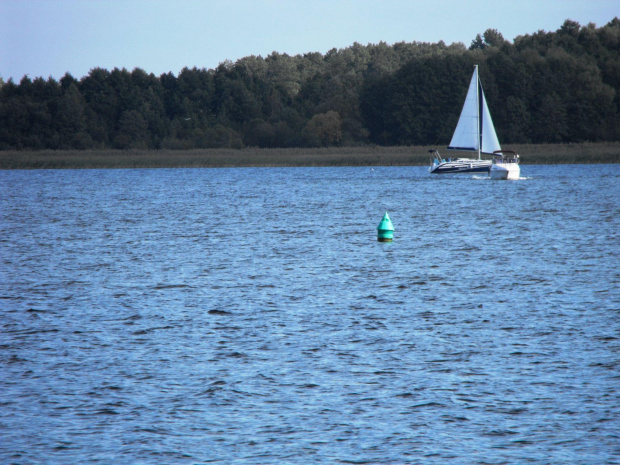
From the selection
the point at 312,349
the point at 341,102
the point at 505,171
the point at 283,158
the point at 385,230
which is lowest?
the point at 312,349

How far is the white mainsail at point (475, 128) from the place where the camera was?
74438 mm

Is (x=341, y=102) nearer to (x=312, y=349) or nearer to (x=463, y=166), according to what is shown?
(x=463, y=166)

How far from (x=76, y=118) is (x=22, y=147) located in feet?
31.5

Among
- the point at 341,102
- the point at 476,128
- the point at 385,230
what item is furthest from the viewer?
the point at 341,102

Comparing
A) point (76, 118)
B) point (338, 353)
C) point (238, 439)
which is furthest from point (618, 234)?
point (76, 118)

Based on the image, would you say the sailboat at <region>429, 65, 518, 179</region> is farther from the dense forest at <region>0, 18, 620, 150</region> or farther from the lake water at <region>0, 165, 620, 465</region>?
the dense forest at <region>0, 18, 620, 150</region>

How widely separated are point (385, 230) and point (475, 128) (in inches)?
1734

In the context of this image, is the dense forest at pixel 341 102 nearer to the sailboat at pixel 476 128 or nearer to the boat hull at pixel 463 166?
the boat hull at pixel 463 166

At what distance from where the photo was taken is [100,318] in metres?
18.5

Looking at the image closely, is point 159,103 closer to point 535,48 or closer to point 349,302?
point 535,48

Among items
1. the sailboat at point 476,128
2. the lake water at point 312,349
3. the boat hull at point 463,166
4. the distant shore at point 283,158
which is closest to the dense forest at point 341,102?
the distant shore at point 283,158

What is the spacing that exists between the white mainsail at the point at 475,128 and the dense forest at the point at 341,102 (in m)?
44.0

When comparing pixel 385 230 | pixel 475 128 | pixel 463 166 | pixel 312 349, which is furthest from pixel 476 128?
pixel 312 349

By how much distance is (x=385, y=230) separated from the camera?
33531 millimetres
